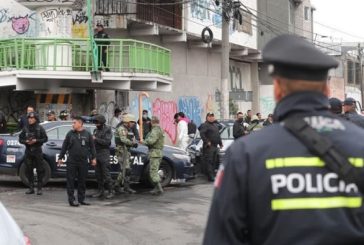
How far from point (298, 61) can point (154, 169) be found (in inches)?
407

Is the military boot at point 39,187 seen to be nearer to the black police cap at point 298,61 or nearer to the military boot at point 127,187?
the military boot at point 127,187

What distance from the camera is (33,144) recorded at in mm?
12047

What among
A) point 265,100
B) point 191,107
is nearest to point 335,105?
point 191,107

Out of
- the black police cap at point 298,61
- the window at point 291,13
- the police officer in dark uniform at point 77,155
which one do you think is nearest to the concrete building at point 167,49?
the window at point 291,13

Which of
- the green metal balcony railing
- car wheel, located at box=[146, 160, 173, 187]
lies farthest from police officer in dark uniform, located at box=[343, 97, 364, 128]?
the green metal balcony railing

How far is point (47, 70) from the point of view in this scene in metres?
17.7

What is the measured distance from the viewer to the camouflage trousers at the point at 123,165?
1230 cm

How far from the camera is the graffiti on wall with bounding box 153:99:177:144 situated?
24892 millimetres

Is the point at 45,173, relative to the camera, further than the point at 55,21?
No

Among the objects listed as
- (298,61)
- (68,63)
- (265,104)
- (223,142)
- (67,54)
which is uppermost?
(67,54)

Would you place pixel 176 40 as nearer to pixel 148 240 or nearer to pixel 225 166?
pixel 148 240

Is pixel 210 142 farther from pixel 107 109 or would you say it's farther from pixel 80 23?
pixel 80 23

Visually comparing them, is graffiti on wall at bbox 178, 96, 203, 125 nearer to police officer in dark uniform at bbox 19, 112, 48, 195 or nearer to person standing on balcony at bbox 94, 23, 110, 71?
person standing on balcony at bbox 94, 23, 110, 71

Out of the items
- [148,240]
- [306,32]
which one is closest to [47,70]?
[148,240]
